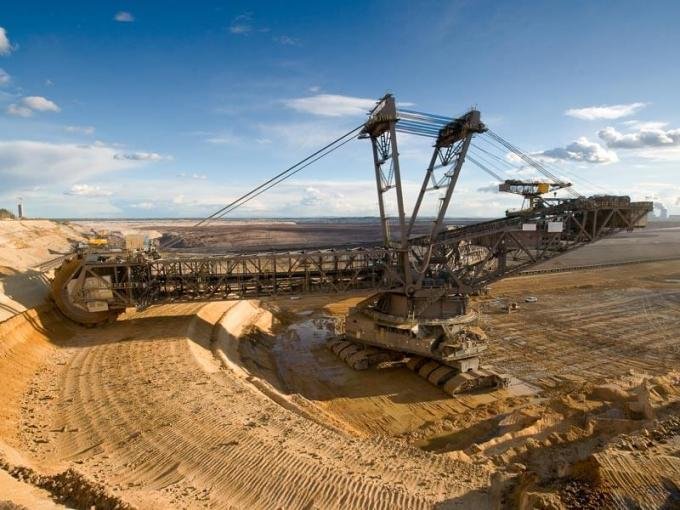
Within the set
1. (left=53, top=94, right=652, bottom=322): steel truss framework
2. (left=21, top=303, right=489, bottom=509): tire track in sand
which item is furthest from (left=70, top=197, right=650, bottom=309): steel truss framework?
(left=21, top=303, right=489, bottom=509): tire track in sand

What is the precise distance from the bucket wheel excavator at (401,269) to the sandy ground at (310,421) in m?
1.61

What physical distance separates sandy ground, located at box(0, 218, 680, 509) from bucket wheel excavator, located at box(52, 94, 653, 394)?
1607mm

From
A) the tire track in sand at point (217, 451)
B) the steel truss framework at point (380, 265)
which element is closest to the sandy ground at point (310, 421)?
the tire track in sand at point (217, 451)

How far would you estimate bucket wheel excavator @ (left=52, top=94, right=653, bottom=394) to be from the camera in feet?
62.3

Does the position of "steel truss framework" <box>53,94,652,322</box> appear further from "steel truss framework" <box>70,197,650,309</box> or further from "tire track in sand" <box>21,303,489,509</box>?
"tire track in sand" <box>21,303,489,509</box>

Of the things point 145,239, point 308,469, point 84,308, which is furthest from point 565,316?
point 84,308

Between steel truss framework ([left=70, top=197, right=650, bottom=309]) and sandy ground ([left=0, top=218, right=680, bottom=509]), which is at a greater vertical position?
steel truss framework ([left=70, top=197, right=650, bottom=309])

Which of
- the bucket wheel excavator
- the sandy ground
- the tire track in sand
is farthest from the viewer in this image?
the bucket wheel excavator

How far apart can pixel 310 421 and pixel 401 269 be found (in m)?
9.65

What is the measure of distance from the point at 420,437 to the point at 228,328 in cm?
1431

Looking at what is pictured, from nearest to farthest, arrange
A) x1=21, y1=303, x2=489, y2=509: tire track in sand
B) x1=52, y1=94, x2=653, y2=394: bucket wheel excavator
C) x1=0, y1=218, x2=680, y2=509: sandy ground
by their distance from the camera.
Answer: x1=0, y1=218, x2=680, y2=509: sandy ground < x1=21, y1=303, x2=489, y2=509: tire track in sand < x1=52, y1=94, x2=653, y2=394: bucket wheel excavator

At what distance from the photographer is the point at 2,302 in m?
17.4

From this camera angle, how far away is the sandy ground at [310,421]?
26.5 ft

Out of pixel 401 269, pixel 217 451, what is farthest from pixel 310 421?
pixel 401 269
